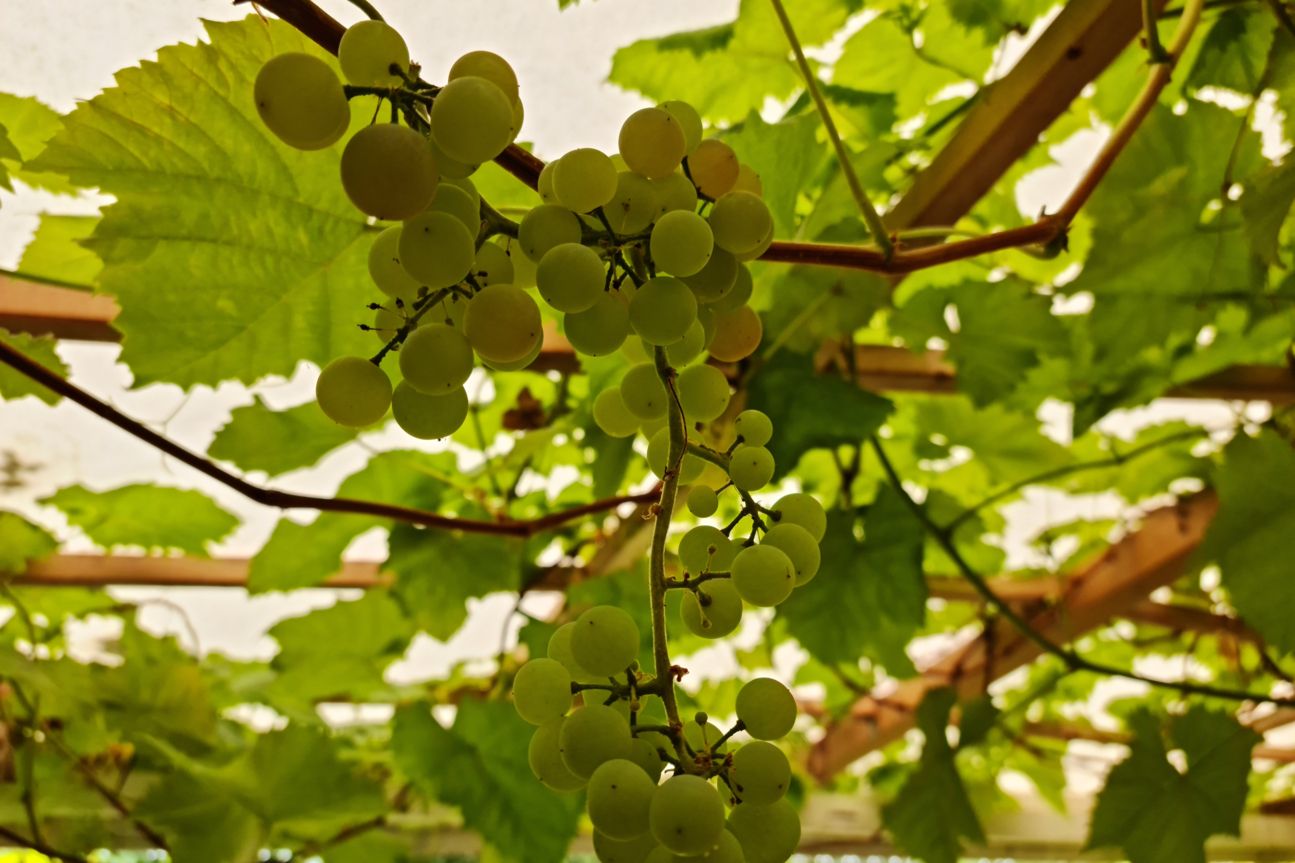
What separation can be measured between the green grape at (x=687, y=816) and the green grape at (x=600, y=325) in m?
0.19

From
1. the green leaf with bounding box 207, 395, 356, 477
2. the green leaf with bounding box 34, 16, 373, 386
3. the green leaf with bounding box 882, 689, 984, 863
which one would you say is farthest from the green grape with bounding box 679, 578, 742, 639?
the green leaf with bounding box 882, 689, 984, 863

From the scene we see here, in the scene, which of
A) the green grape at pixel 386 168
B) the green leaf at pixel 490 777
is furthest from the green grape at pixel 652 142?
the green leaf at pixel 490 777

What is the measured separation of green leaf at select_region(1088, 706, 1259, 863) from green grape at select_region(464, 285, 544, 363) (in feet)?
3.09

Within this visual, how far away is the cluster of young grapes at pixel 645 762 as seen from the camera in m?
0.34

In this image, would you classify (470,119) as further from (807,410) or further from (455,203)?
(807,410)

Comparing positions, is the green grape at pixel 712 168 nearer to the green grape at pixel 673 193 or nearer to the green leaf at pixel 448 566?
the green grape at pixel 673 193

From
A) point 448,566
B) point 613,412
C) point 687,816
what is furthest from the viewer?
point 448,566

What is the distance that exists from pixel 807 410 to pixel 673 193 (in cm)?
55

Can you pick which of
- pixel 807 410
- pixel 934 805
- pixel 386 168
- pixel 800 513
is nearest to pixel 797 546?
pixel 800 513

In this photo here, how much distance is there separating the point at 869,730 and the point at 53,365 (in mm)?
1910

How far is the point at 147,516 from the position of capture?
1.54 m

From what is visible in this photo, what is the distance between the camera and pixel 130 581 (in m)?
1.87

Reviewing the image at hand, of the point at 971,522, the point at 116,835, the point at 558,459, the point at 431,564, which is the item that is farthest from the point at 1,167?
the point at 116,835

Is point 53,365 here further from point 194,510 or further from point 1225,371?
point 1225,371
